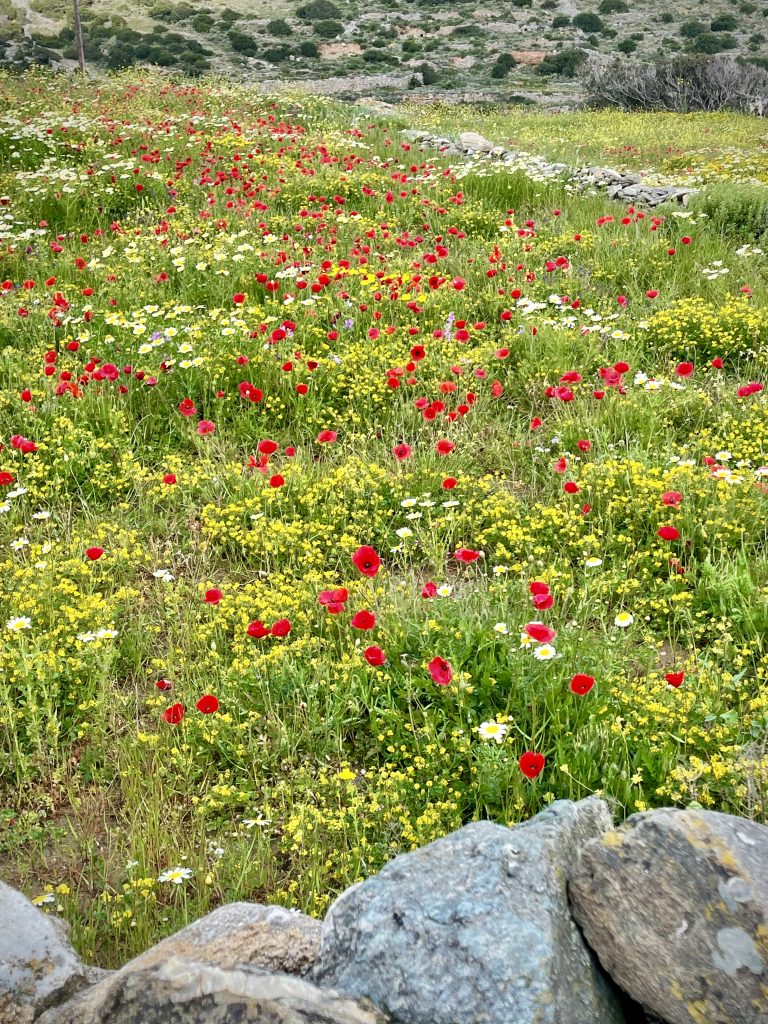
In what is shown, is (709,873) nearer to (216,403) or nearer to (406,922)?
(406,922)

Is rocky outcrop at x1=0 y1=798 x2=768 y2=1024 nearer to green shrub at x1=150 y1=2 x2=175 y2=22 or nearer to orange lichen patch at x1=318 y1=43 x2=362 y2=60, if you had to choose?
orange lichen patch at x1=318 y1=43 x2=362 y2=60

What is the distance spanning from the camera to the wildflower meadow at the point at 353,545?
2730 millimetres

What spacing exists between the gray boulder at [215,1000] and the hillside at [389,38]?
131 feet

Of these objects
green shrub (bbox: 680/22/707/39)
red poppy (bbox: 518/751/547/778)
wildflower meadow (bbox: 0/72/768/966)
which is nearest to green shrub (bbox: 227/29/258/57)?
green shrub (bbox: 680/22/707/39)

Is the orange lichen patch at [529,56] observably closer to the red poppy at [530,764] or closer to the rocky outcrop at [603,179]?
the rocky outcrop at [603,179]

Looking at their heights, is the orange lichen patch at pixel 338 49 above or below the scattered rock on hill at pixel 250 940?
above

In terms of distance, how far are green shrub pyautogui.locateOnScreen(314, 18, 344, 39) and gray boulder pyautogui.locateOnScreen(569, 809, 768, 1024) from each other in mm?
63011

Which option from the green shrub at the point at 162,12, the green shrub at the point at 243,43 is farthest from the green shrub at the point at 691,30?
the green shrub at the point at 162,12

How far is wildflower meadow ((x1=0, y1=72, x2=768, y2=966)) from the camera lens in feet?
8.96

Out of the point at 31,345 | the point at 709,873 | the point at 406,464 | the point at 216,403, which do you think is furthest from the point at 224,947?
the point at 31,345

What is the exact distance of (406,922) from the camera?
1703 millimetres

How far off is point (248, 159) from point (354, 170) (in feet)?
4.44

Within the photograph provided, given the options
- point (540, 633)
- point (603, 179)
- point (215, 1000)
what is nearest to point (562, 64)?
point (603, 179)

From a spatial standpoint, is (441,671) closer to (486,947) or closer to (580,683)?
(580,683)
